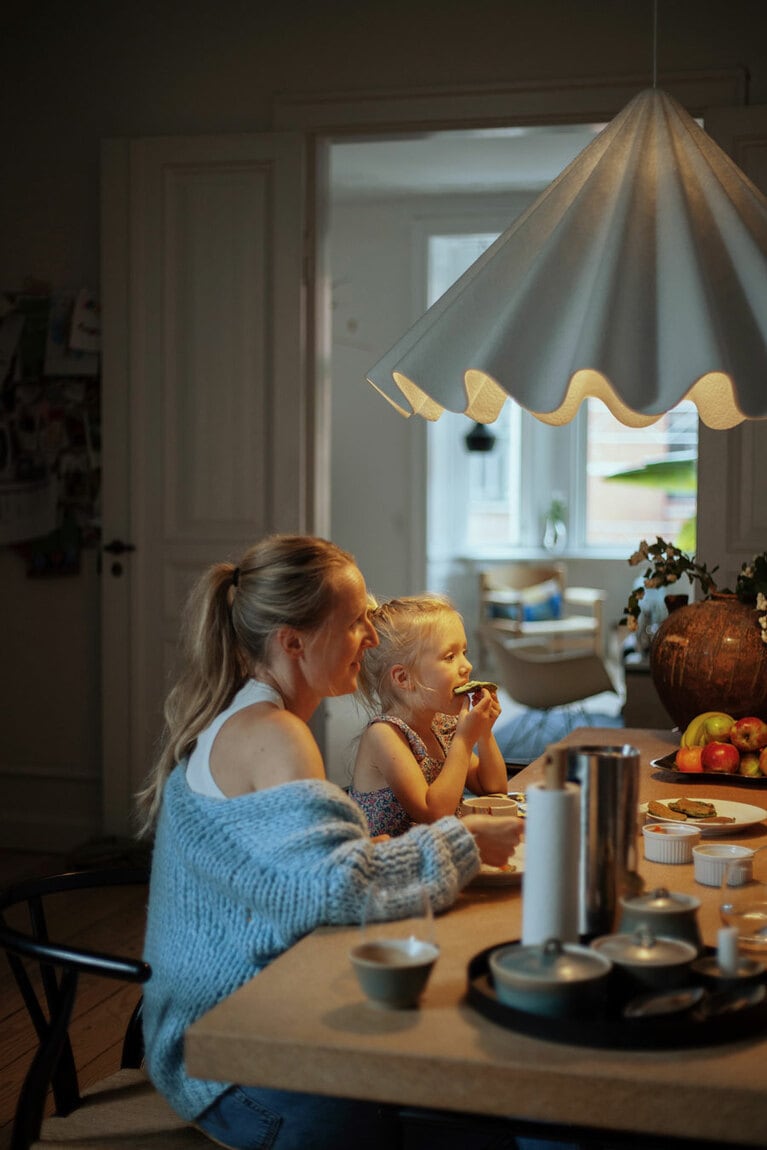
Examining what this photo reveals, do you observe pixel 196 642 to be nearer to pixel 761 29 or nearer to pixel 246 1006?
pixel 246 1006

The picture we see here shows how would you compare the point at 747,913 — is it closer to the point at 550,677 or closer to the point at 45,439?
the point at 45,439

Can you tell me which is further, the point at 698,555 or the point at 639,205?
the point at 698,555

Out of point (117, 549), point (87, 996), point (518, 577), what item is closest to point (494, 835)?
point (87, 996)

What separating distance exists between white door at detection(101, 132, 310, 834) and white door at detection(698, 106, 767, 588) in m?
1.36

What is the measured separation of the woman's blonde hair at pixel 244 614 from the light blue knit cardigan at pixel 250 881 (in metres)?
0.21

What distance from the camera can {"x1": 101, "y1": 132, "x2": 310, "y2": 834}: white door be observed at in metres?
4.56

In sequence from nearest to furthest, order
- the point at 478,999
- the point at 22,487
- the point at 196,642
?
the point at 478,999 → the point at 196,642 → the point at 22,487

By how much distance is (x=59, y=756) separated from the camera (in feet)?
16.2

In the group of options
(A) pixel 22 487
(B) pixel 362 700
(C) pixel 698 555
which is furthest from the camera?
(A) pixel 22 487

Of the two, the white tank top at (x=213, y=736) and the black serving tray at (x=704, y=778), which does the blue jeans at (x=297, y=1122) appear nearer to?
the white tank top at (x=213, y=736)

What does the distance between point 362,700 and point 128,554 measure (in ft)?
8.07

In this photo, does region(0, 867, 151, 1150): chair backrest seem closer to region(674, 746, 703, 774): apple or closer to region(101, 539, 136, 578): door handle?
region(674, 746, 703, 774): apple

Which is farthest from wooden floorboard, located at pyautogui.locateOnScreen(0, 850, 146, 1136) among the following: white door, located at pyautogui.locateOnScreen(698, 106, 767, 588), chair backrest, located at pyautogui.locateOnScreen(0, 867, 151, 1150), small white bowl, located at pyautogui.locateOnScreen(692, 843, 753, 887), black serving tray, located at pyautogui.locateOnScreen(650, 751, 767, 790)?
white door, located at pyautogui.locateOnScreen(698, 106, 767, 588)

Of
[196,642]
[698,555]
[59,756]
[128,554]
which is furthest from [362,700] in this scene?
[59,756]
